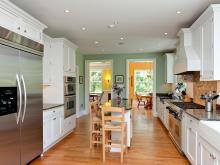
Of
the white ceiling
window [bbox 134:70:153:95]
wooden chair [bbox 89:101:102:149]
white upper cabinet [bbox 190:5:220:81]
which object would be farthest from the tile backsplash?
window [bbox 134:70:153:95]

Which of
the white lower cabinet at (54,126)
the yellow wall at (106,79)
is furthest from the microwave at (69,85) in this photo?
the yellow wall at (106,79)

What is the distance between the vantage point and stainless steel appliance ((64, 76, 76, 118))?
17.2ft

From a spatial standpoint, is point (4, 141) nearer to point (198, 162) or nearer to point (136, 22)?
point (198, 162)

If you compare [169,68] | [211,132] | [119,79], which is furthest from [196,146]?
[119,79]

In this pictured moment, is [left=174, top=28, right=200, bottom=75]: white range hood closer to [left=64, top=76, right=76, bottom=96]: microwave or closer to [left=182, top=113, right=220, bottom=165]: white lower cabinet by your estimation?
[left=182, top=113, right=220, bottom=165]: white lower cabinet

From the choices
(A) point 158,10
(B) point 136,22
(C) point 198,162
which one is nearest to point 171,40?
(B) point 136,22

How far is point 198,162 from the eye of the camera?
281 centimetres

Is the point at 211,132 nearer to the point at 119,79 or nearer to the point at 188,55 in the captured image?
the point at 188,55

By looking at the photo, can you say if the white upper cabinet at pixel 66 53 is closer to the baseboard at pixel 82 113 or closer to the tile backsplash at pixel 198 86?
the baseboard at pixel 82 113

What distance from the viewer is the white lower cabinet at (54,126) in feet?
13.3

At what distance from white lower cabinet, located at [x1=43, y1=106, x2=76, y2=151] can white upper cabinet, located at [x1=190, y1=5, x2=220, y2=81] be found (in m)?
3.11

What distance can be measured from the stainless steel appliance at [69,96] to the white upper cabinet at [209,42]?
3283 mm

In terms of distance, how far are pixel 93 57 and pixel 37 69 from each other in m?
5.46

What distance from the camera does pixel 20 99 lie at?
120 inches
